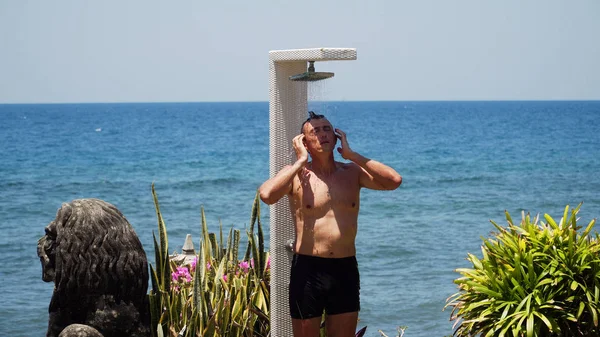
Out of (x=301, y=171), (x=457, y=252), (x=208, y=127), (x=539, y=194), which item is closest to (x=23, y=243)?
(x=457, y=252)

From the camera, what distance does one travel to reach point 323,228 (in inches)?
188

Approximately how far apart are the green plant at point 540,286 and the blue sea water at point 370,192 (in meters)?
1.36

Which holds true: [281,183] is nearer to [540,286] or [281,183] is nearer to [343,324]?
[343,324]

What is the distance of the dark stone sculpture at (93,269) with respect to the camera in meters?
5.04

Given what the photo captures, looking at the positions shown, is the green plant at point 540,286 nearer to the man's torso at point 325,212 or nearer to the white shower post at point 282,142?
the man's torso at point 325,212

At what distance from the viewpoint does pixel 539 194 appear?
72.9 ft

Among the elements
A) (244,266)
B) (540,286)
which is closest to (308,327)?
(540,286)

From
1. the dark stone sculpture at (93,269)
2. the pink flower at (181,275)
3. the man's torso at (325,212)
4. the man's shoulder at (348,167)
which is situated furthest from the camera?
the pink flower at (181,275)

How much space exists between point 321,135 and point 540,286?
5.23ft

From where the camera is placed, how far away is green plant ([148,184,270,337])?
18.4 feet

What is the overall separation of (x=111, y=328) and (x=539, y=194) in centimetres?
1843

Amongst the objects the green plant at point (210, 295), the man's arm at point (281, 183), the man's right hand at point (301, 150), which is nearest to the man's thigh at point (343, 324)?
the man's arm at point (281, 183)

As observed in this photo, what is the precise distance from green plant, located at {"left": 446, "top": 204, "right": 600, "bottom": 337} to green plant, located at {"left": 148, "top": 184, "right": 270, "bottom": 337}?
4.68 feet

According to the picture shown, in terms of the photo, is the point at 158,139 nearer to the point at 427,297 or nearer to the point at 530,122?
the point at 530,122
